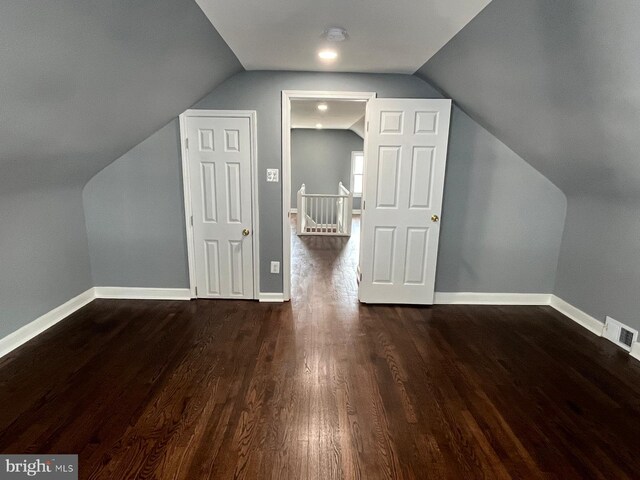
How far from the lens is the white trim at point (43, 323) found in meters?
2.59

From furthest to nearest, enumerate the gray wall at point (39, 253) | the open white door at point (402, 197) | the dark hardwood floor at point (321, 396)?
1. the open white door at point (402, 197)
2. the gray wall at point (39, 253)
3. the dark hardwood floor at point (321, 396)

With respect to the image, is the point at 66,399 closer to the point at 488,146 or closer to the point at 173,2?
the point at 173,2

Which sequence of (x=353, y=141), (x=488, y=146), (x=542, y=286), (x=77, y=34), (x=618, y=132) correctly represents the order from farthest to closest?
(x=353, y=141) < (x=542, y=286) < (x=488, y=146) < (x=618, y=132) < (x=77, y=34)

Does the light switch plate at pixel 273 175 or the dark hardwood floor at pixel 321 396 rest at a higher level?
the light switch plate at pixel 273 175

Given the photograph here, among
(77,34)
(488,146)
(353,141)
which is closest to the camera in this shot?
(77,34)

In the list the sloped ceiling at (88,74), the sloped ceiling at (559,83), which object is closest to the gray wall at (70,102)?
the sloped ceiling at (88,74)

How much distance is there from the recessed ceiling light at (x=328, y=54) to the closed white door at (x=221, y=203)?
38.1 inches

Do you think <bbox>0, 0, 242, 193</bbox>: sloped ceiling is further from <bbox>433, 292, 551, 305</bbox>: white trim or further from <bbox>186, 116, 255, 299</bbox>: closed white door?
<bbox>433, 292, 551, 305</bbox>: white trim


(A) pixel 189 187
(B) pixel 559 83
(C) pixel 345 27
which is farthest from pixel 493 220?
(A) pixel 189 187

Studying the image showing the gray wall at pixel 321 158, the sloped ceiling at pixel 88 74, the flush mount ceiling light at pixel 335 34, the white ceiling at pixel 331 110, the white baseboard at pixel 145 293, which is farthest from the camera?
the gray wall at pixel 321 158

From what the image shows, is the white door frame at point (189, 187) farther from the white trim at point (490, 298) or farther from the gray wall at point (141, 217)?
the white trim at point (490, 298)

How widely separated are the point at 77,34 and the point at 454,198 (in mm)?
3165

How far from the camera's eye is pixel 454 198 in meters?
3.47

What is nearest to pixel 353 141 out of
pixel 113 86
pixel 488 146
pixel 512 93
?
pixel 488 146
